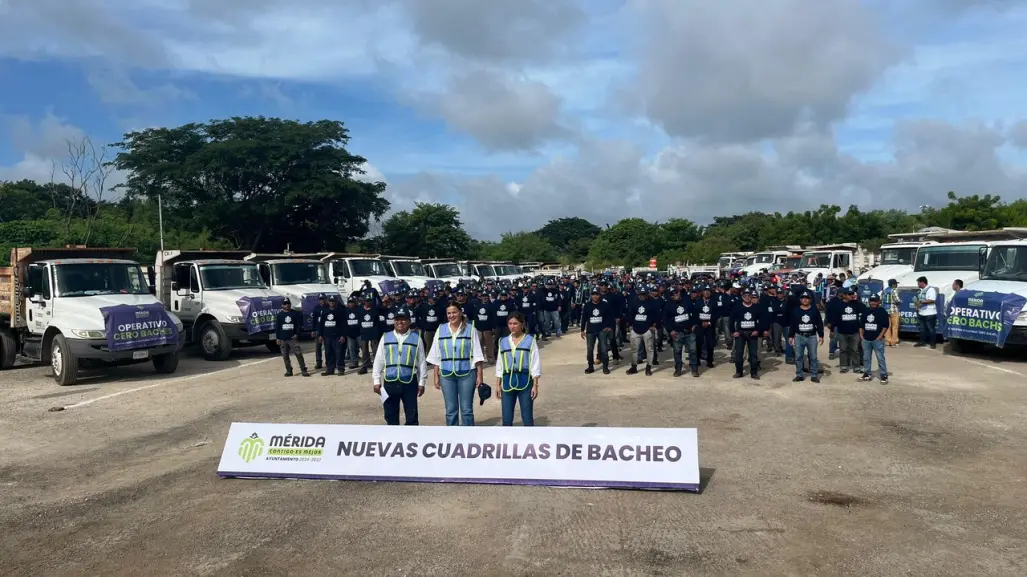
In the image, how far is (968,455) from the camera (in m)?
7.39

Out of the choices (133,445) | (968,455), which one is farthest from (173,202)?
(968,455)

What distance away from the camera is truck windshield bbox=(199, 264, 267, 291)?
1658 cm

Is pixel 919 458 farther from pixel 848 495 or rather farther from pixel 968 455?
pixel 848 495

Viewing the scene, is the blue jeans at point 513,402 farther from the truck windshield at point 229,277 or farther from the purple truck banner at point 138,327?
the truck windshield at point 229,277

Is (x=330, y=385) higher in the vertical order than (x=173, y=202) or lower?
lower

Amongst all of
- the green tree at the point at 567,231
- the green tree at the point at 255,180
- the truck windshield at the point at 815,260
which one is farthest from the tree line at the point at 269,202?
the green tree at the point at 567,231

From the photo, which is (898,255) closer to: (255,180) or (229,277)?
(229,277)

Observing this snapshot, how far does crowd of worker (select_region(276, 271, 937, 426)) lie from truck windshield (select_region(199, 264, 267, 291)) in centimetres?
312

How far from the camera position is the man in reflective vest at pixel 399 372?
757 cm

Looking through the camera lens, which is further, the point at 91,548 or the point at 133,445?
the point at 133,445

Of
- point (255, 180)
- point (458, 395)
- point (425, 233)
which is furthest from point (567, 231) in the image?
point (458, 395)

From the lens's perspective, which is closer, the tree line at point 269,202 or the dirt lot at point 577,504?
the dirt lot at point 577,504

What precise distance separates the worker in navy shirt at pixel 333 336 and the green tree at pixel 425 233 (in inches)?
1386

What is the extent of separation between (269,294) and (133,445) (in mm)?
8342
